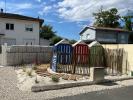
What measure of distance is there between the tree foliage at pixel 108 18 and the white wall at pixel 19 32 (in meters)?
32.3

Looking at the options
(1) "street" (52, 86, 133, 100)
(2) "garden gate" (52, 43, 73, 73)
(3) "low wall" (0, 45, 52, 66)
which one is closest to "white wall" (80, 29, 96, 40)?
(3) "low wall" (0, 45, 52, 66)

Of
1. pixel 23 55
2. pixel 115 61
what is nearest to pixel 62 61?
pixel 115 61

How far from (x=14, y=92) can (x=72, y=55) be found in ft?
22.2

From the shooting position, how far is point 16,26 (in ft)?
119

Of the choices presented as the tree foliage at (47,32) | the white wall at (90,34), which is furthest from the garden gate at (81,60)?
the tree foliage at (47,32)

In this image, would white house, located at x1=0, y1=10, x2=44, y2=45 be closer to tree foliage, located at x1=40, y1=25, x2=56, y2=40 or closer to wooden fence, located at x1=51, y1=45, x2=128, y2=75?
wooden fence, located at x1=51, y1=45, x2=128, y2=75

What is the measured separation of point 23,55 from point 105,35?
3288cm

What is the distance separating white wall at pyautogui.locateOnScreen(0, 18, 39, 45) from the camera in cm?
3528

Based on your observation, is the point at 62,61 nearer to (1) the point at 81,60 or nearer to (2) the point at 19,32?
(1) the point at 81,60

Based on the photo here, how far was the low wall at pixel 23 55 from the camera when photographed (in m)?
20.7

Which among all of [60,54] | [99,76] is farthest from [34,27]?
[99,76]

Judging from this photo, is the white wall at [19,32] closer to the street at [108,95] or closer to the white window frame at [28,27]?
the white window frame at [28,27]

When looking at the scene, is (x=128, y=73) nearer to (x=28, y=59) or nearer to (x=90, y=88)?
(x=90, y=88)

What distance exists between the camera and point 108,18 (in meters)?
66.6
